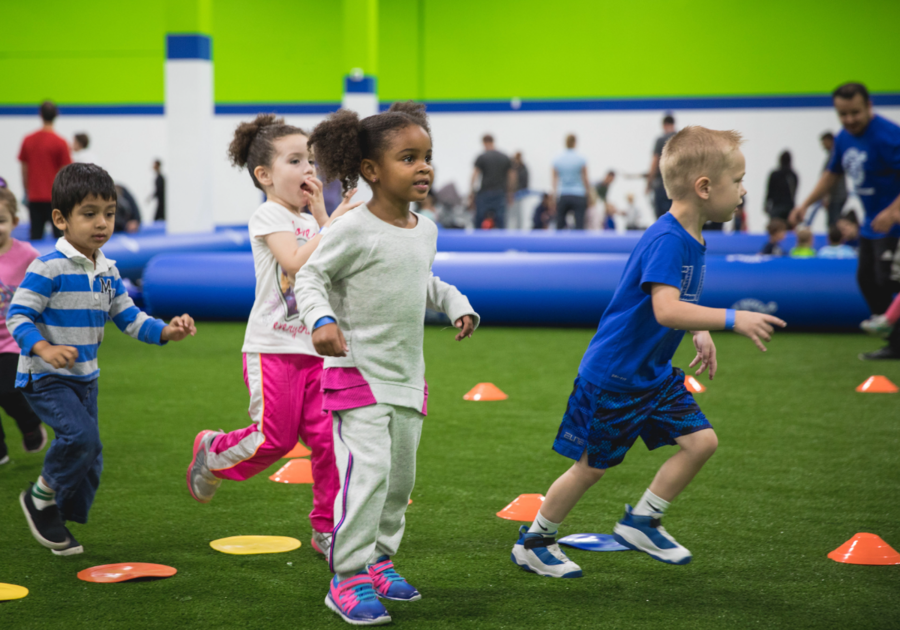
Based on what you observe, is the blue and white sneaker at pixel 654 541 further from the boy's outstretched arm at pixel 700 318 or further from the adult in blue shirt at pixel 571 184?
the adult in blue shirt at pixel 571 184

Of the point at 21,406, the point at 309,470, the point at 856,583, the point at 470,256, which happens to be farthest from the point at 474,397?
the point at 470,256

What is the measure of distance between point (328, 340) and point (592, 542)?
1.28 m

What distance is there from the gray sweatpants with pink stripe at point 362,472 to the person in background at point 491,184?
1345cm

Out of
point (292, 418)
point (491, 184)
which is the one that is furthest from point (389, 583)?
point (491, 184)

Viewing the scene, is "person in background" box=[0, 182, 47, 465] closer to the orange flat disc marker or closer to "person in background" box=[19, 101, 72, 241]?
the orange flat disc marker

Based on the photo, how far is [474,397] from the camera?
5363 millimetres

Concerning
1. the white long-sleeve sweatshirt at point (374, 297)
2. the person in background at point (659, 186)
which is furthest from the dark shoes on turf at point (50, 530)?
the person in background at point (659, 186)

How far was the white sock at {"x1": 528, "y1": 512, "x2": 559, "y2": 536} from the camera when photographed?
2.84 metres

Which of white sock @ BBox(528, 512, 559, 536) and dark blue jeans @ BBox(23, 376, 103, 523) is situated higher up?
dark blue jeans @ BBox(23, 376, 103, 523)

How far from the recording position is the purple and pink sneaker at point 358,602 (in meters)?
2.41

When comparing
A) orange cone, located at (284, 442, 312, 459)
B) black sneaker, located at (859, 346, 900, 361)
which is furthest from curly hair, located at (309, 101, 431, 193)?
black sneaker, located at (859, 346, 900, 361)

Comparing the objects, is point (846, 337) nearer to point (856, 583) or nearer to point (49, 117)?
point (856, 583)

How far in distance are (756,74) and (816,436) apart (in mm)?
15492

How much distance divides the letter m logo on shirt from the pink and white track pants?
1142mm
